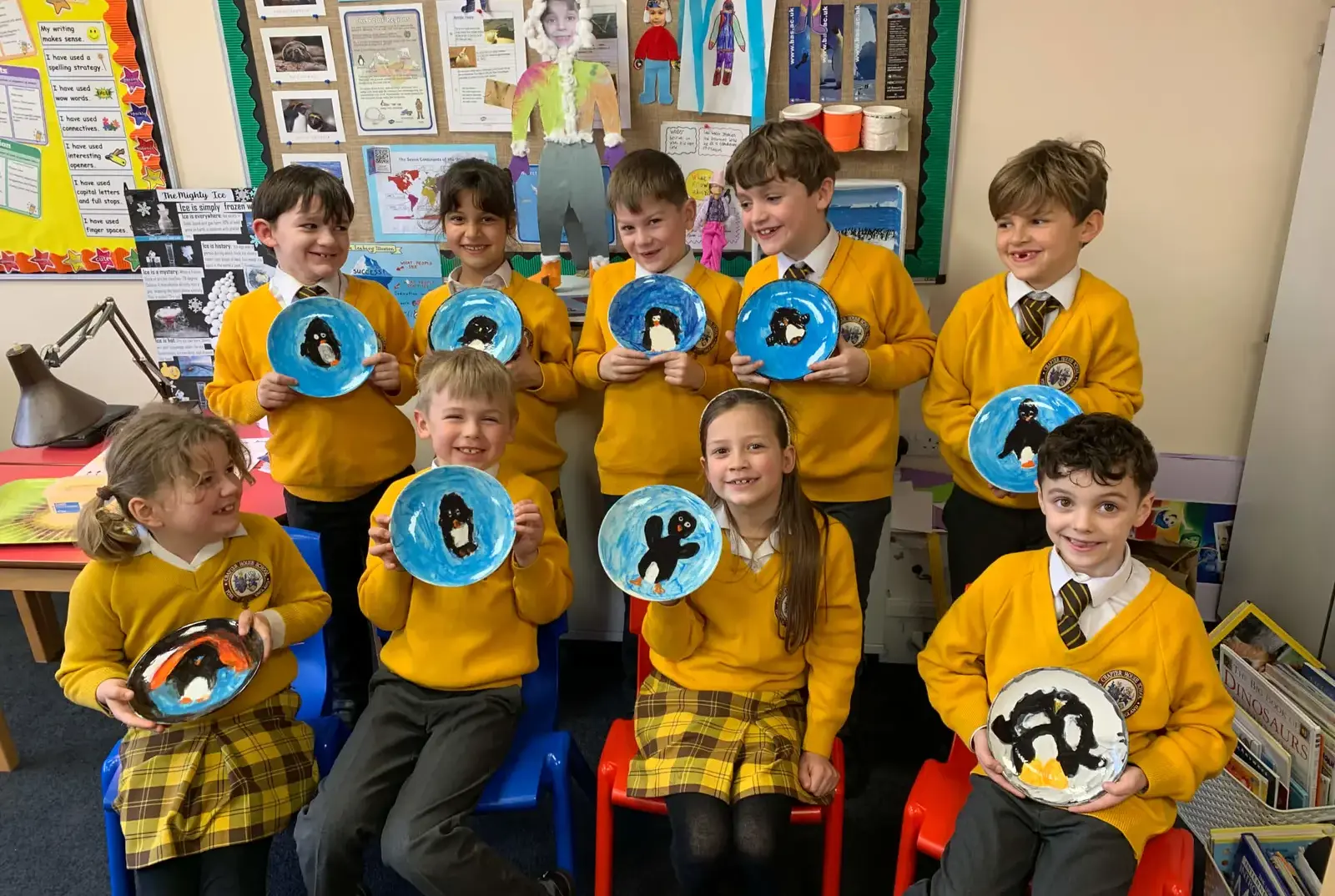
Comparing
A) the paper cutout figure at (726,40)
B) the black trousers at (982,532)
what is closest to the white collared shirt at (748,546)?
the black trousers at (982,532)

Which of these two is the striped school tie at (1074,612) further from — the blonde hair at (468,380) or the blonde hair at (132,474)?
the blonde hair at (132,474)

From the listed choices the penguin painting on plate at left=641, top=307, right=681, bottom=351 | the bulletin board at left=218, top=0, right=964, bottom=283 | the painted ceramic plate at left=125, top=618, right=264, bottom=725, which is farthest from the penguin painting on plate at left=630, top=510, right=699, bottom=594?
the bulletin board at left=218, top=0, right=964, bottom=283

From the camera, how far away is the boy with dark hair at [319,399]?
87.4 inches

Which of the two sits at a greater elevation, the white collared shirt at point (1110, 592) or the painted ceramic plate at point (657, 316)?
the painted ceramic plate at point (657, 316)

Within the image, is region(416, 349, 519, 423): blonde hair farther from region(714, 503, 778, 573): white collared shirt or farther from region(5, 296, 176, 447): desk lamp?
region(5, 296, 176, 447): desk lamp

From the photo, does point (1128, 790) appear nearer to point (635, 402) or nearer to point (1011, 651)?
point (1011, 651)

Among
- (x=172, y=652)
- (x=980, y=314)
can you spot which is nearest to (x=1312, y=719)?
(x=980, y=314)

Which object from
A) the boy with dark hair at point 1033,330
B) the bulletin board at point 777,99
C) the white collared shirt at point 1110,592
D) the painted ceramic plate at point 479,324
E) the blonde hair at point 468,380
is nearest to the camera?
the white collared shirt at point 1110,592

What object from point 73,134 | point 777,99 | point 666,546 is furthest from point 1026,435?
point 73,134

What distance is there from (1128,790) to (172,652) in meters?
1.77

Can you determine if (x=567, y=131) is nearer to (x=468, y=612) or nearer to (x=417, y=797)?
(x=468, y=612)

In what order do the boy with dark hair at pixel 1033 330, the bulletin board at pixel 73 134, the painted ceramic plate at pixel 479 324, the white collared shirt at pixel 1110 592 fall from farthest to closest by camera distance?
the bulletin board at pixel 73 134, the painted ceramic plate at pixel 479 324, the boy with dark hair at pixel 1033 330, the white collared shirt at pixel 1110 592

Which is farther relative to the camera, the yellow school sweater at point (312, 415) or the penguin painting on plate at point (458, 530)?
the yellow school sweater at point (312, 415)

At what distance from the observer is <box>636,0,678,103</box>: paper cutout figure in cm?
257
